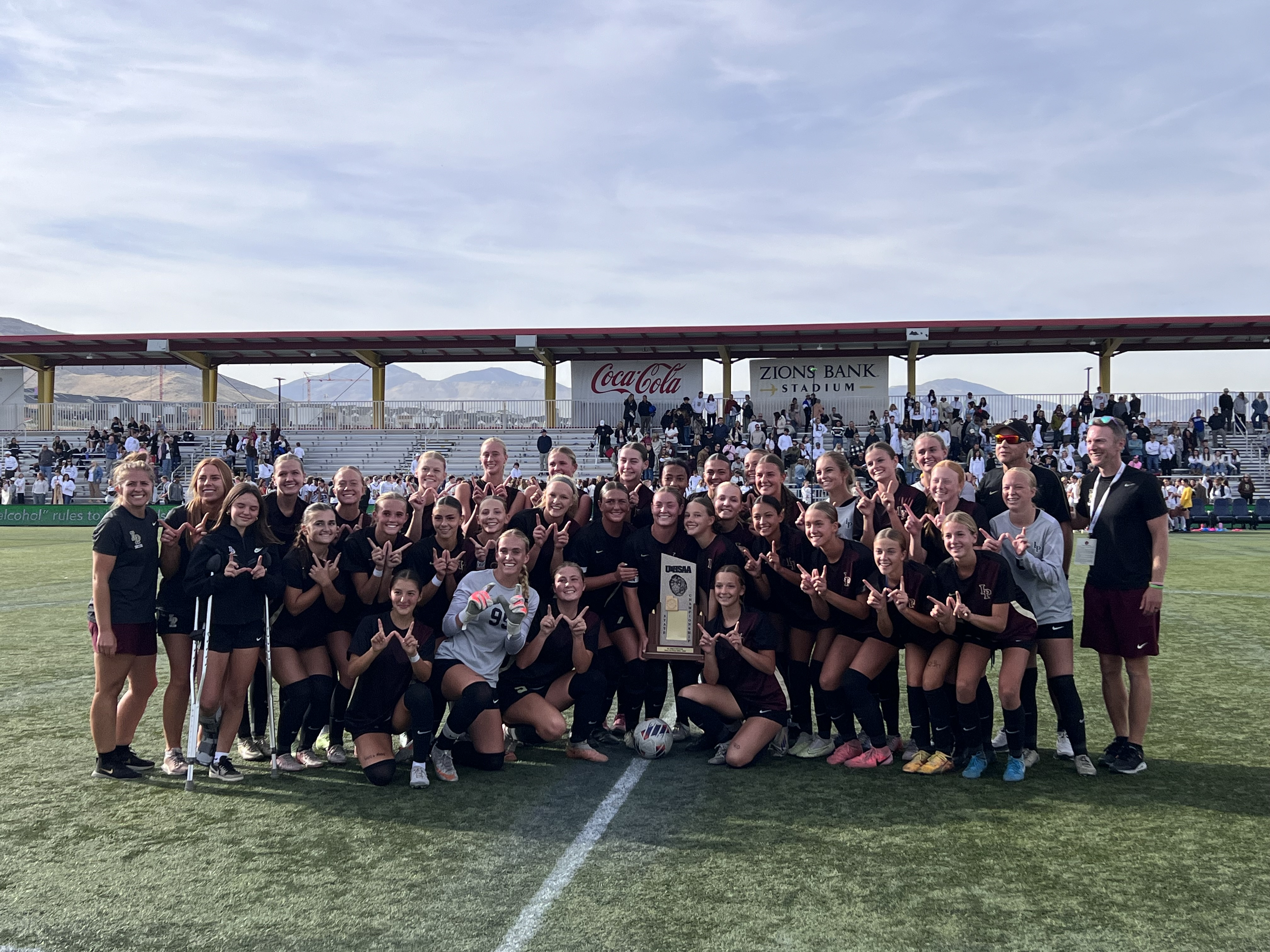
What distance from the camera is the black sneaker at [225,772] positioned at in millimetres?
5215

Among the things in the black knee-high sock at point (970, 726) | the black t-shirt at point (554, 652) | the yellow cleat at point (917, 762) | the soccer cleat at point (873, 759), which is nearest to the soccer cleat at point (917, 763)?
the yellow cleat at point (917, 762)

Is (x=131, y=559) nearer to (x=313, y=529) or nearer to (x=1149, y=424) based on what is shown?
(x=313, y=529)

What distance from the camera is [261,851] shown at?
4.26m

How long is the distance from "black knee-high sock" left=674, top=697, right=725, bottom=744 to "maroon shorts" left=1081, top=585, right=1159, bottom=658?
204 cm

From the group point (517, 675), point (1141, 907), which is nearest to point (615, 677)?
point (517, 675)

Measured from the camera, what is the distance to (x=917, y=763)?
17.7ft

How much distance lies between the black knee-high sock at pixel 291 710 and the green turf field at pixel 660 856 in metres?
0.22

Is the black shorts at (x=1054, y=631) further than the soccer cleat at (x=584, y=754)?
No

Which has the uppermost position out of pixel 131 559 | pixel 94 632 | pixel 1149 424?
pixel 1149 424

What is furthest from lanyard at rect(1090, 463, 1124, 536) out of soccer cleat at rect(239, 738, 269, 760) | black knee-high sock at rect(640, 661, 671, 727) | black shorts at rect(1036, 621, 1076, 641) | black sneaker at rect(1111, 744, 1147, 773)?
soccer cleat at rect(239, 738, 269, 760)

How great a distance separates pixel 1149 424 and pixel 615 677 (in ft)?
106

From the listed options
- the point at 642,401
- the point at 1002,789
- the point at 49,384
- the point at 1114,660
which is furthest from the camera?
the point at 49,384

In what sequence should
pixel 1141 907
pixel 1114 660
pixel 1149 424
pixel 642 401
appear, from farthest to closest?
pixel 642 401 < pixel 1149 424 < pixel 1114 660 < pixel 1141 907

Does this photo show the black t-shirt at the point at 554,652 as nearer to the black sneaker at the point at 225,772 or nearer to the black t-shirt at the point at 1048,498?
the black sneaker at the point at 225,772
